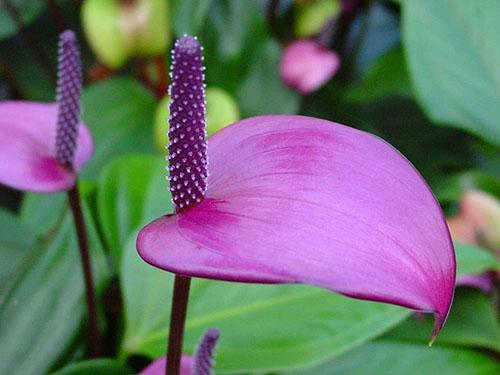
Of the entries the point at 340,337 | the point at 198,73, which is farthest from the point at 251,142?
the point at 340,337

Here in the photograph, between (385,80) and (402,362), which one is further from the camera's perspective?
(385,80)

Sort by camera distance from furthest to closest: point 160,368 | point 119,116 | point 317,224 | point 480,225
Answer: point 119,116, point 480,225, point 160,368, point 317,224

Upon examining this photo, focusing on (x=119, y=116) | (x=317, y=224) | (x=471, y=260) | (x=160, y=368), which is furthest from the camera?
(x=119, y=116)

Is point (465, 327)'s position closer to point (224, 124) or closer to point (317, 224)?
point (224, 124)

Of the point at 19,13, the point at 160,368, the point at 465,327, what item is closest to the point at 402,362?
the point at 465,327

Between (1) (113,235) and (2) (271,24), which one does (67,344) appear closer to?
(1) (113,235)
